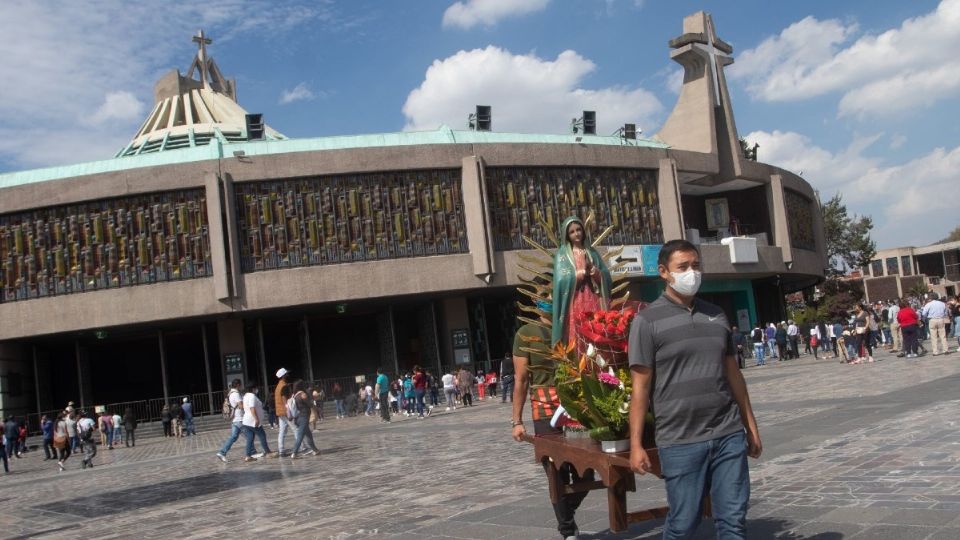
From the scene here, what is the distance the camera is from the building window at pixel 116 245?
32.8 metres

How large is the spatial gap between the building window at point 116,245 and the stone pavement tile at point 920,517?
29983 mm

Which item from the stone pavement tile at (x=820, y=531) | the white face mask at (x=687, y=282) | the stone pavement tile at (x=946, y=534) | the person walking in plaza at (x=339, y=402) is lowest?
the person walking in plaza at (x=339, y=402)

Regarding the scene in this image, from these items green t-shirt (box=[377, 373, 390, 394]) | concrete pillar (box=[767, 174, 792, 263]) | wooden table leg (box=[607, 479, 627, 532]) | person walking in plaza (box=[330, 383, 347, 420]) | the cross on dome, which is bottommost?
person walking in plaza (box=[330, 383, 347, 420])

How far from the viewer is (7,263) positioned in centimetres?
3325

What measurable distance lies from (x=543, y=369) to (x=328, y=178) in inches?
1111

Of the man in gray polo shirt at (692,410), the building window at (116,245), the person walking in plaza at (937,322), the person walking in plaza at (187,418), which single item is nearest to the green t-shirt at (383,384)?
the person walking in plaza at (187,418)

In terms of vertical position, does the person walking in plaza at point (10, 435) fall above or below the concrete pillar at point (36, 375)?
below

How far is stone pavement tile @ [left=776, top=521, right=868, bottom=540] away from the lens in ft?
17.2

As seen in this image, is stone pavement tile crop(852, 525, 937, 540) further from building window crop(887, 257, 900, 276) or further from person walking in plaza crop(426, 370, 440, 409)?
building window crop(887, 257, 900, 276)

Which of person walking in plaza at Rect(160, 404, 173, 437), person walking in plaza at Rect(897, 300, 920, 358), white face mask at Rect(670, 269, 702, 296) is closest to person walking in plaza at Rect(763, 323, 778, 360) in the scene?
person walking in plaza at Rect(897, 300, 920, 358)

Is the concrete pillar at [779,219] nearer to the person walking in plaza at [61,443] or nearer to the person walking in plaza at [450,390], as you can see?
the person walking in plaza at [450,390]

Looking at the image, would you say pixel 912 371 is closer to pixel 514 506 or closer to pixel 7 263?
pixel 514 506

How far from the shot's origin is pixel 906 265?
88250mm

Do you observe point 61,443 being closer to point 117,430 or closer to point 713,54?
point 117,430
